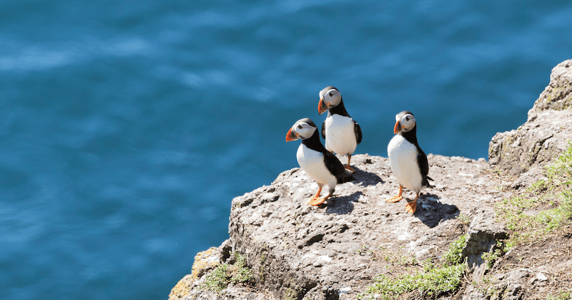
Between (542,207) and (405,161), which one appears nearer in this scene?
(542,207)

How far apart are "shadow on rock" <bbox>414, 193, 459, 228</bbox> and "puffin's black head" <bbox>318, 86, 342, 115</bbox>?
1.70 metres

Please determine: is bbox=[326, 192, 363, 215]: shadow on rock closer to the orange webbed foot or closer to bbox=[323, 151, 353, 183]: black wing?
bbox=[323, 151, 353, 183]: black wing

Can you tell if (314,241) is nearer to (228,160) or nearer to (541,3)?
(228,160)

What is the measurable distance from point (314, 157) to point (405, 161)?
108 centimetres

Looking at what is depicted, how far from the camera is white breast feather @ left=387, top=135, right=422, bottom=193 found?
246 inches

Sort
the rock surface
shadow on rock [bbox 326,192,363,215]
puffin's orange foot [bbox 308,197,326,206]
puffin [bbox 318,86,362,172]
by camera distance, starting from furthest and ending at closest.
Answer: puffin [bbox 318,86,362,172] < the rock surface < puffin's orange foot [bbox 308,197,326,206] < shadow on rock [bbox 326,192,363,215]

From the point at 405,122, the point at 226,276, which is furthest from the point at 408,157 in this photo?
the point at 226,276

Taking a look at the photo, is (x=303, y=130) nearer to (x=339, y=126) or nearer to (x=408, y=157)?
(x=339, y=126)

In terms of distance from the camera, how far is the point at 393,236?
6039 mm

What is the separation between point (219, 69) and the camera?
1538cm

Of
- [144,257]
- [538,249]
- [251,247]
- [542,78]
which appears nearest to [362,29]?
[542,78]

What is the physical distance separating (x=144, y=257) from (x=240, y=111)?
15.4ft

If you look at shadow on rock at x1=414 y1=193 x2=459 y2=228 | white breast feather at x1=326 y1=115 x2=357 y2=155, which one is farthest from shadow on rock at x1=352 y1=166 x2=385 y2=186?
shadow on rock at x1=414 y1=193 x2=459 y2=228

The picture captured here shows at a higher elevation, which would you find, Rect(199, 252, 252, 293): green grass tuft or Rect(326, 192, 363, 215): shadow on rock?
Rect(326, 192, 363, 215): shadow on rock
